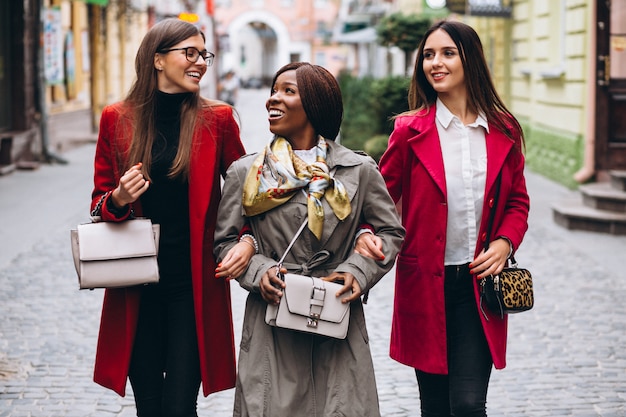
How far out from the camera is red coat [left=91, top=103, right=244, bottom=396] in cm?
Result: 366

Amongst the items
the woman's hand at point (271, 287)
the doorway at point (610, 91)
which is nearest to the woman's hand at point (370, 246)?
the woman's hand at point (271, 287)

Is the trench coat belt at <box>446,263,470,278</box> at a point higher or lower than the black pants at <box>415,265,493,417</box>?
higher

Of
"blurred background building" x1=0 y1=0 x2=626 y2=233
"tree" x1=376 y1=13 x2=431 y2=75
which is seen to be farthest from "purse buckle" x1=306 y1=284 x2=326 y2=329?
"tree" x1=376 y1=13 x2=431 y2=75

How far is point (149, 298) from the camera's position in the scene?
369cm

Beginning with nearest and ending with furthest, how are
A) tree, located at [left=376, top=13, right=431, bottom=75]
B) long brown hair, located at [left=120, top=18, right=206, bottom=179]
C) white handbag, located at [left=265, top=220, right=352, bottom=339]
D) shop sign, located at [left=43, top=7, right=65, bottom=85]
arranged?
white handbag, located at [left=265, top=220, right=352, bottom=339] < long brown hair, located at [left=120, top=18, right=206, bottom=179] < tree, located at [left=376, top=13, right=431, bottom=75] < shop sign, located at [left=43, top=7, right=65, bottom=85]

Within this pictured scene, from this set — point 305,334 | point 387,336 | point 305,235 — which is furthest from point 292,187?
point 387,336

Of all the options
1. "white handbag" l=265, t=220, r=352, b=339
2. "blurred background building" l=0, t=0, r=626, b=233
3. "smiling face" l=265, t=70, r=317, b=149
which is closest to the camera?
"white handbag" l=265, t=220, r=352, b=339

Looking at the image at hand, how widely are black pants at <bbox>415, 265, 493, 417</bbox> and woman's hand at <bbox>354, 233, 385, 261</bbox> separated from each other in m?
0.55

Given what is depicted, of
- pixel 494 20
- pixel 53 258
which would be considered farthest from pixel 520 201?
pixel 494 20

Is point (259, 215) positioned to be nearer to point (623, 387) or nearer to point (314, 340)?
point (314, 340)

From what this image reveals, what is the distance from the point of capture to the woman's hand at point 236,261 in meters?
3.26

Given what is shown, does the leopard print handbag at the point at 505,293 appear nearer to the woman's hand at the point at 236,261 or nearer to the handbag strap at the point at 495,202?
the handbag strap at the point at 495,202

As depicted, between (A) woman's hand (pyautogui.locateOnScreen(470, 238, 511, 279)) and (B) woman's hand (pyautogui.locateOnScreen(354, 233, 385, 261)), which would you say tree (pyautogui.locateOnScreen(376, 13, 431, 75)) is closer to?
(A) woman's hand (pyautogui.locateOnScreen(470, 238, 511, 279))

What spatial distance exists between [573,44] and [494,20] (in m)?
7.11
